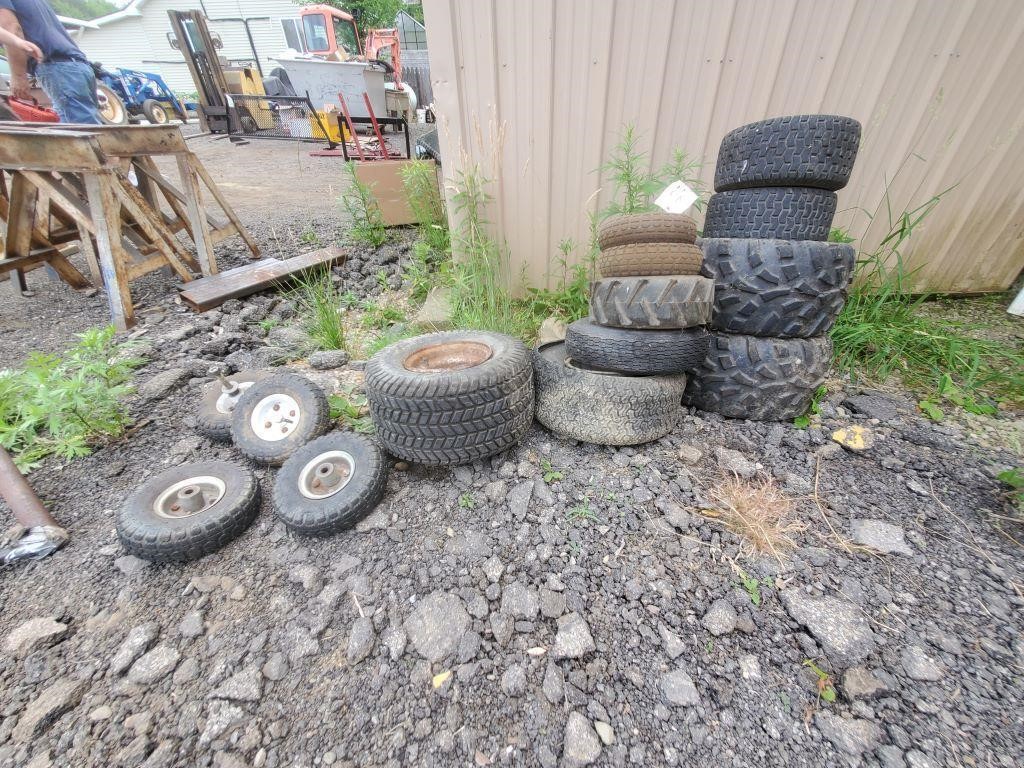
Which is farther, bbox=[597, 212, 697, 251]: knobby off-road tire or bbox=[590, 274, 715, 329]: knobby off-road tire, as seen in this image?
bbox=[597, 212, 697, 251]: knobby off-road tire

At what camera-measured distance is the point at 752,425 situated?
6.17 feet

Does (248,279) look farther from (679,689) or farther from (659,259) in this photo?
(679,689)

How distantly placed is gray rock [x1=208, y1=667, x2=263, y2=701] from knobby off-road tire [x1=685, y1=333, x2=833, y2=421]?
1.98 m

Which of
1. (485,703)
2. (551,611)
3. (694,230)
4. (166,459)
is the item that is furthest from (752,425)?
(166,459)

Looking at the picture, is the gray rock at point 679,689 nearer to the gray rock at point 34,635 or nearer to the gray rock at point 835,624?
the gray rock at point 835,624

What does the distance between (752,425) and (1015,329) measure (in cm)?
240

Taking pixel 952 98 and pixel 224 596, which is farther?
pixel 952 98

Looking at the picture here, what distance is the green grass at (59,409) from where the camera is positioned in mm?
1662

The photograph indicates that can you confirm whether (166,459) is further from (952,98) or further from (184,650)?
(952,98)

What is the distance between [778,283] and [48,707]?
271cm

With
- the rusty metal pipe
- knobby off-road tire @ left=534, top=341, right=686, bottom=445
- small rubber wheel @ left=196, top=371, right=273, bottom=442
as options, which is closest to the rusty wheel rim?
knobby off-road tire @ left=534, top=341, right=686, bottom=445

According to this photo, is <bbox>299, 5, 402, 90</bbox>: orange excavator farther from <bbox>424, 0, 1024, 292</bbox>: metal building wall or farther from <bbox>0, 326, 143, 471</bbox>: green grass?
<bbox>0, 326, 143, 471</bbox>: green grass

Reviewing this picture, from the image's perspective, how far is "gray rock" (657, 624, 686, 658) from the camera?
108 centimetres

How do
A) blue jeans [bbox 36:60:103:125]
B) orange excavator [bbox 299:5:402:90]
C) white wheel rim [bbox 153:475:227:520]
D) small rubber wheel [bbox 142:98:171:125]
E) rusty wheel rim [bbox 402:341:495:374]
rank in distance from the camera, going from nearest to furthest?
1. white wheel rim [bbox 153:475:227:520]
2. rusty wheel rim [bbox 402:341:495:374]
3. blue jeans [bbox 36:60:103:125]
4. small rubber wheel [bbox 142:98:171:125]
5. orange excavator [bbox 299:5:402:90]
